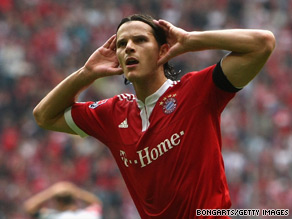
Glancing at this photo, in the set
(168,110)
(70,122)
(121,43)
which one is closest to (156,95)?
(168,110)

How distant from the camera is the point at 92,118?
183 inches

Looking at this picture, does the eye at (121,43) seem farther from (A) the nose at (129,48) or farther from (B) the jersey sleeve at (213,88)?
(B) the jersey sleeve at (213,88)

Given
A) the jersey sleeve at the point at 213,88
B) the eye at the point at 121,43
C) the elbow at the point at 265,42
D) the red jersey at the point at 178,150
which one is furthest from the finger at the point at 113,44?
the elbow at the point at 265,42

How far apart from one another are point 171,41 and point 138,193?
0.97m

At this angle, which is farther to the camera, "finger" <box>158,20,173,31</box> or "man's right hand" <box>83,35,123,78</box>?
"man's right hand" <box>83,35,123,78</box>

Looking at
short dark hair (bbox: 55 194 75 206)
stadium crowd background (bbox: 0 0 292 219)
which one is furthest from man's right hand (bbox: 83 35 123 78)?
stadium crowd background (bbox: 0 0 292 219)

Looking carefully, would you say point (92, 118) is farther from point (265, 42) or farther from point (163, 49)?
point (265, 42)

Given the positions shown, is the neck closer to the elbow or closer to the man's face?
the man's face

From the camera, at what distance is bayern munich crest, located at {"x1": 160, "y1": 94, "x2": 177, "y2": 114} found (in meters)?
4.28

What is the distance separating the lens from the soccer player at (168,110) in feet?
13.2

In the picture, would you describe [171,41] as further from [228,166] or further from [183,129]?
[228,166]

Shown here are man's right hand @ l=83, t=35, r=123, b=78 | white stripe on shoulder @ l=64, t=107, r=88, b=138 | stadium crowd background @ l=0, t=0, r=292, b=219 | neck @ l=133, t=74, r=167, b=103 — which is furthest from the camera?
stadium crowd background @ l=0, t=0, r=292, b=219

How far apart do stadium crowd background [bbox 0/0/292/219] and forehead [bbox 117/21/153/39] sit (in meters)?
7.10

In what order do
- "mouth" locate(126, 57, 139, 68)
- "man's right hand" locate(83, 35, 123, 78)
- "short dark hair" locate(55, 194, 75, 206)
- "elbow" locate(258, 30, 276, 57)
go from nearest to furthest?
"elbow" locate(258, 30, 276, 57) → "mouth" locate(126, 57, 139, 68) → "man's right hand" locate(83, 35, 123, 78) → "short dark hair" locate(55, 194, 75, 206)
